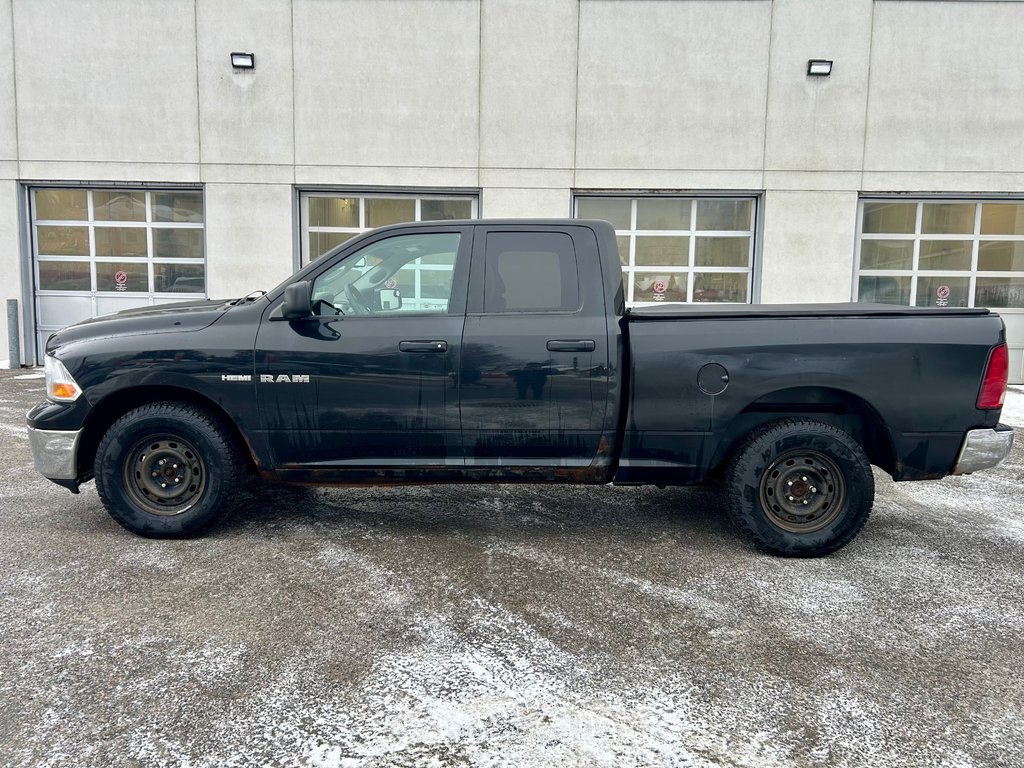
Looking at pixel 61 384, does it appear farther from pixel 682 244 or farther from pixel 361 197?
pixel 682 244

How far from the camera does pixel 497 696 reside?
2727 mm

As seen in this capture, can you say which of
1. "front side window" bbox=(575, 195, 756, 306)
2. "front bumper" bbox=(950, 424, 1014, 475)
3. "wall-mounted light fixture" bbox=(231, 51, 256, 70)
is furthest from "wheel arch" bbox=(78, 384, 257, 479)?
"wall-mounted light fixture" bbox=(231, 51, 256, 70)

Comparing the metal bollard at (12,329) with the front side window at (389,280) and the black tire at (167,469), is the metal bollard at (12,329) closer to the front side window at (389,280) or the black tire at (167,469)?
the black tire at (167,469)

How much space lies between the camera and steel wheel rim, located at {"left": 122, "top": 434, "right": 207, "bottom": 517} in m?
4.29

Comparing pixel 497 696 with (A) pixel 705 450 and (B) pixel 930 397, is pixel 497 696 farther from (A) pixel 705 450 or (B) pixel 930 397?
(B) pixel 930 397

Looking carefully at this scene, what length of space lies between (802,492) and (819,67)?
30.6 ft

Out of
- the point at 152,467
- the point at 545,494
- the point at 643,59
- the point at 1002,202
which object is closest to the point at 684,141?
the point at 643,59

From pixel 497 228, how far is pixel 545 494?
7.13ft

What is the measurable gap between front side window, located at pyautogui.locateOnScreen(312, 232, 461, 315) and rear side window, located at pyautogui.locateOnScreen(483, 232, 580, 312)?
244 millimetres

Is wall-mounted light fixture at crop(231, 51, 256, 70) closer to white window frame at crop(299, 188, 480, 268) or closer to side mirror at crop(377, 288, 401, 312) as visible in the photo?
white window frame at crop(299, 188, 480, 268)

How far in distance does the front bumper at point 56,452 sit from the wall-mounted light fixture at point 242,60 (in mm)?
8821

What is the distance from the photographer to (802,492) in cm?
420

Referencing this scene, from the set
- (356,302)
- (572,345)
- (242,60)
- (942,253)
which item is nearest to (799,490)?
(572,345)

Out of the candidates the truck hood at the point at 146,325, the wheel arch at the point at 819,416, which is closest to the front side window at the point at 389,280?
the truck hood at the point at 146,325
